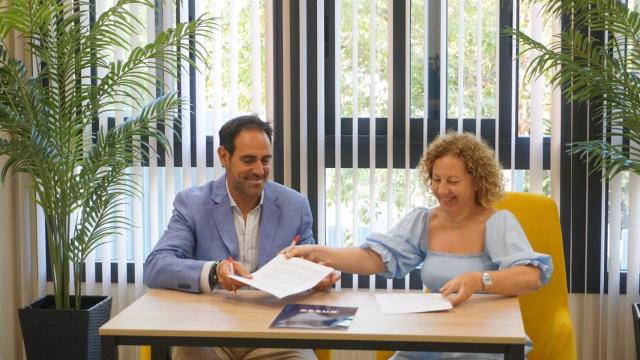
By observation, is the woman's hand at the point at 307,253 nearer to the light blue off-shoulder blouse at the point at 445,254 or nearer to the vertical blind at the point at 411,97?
the light blue off-shoulder blouse at the point at 445,254

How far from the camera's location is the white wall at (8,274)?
14.8ft

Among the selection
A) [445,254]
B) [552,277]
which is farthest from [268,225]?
[552,277]

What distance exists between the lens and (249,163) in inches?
131

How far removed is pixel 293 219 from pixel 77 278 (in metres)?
1.29

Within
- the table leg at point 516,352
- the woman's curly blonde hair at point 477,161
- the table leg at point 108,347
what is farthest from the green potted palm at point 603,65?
the table leg at point 108,347

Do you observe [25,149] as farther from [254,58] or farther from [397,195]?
[397,195]

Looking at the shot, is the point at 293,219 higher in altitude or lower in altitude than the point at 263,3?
lower

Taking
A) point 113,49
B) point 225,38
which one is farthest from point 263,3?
point 113,49

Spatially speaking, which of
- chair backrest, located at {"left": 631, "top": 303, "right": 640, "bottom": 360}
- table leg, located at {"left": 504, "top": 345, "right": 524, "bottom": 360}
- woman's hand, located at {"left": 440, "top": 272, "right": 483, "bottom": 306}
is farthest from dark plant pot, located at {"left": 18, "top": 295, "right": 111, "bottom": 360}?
chair backrest, located at {"left": 631, "top": 303, "right": 640, "bottom": 360}

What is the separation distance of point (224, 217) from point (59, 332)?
4.03ft

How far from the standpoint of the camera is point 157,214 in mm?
4500

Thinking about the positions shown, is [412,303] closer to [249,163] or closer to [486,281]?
[486,281]

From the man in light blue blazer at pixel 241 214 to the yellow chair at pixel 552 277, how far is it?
587 millimetres

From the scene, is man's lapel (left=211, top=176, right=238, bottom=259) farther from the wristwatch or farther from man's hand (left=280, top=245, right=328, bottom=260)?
the wristwatch
